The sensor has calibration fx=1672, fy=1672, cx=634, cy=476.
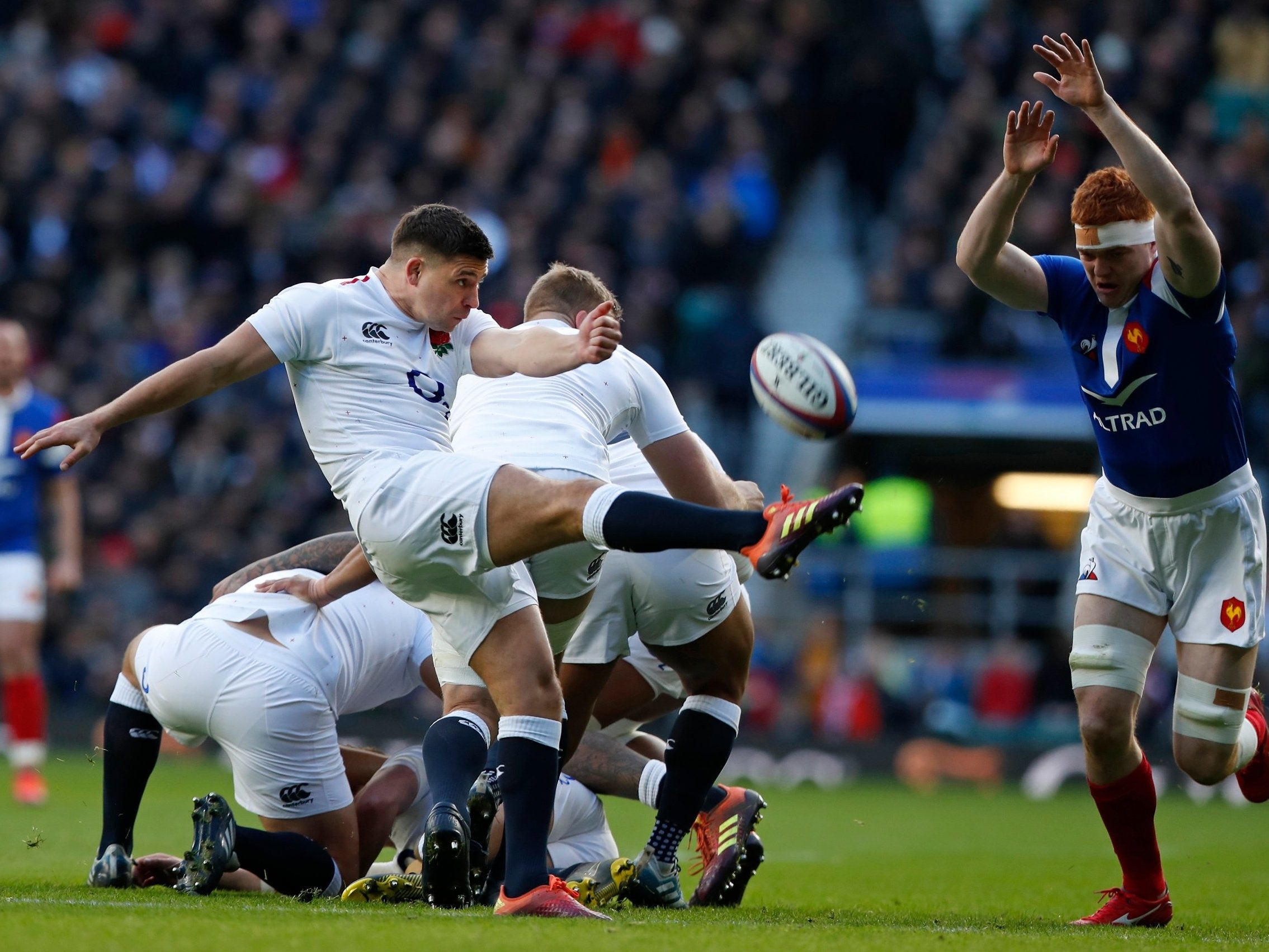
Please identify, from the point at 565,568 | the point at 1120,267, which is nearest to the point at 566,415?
the point at 565,568

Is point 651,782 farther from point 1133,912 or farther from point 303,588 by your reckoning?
point 1133,912

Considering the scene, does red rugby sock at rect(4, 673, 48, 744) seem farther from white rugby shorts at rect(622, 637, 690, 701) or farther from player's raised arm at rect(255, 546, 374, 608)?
white rugby shorts at rect(622, 637, 690, 701)

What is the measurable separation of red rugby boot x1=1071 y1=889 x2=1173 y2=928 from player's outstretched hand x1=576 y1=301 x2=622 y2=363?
2501 millimetres

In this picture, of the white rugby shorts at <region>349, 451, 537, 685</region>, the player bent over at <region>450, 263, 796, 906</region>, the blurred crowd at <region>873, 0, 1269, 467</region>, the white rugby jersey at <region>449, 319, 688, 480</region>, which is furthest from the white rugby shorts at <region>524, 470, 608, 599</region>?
the blurred crowd at <region>873, 0, 1269, 467</region>

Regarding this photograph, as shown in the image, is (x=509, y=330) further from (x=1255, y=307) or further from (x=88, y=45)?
(x=88, y=45)

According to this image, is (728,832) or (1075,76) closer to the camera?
(1075,76)

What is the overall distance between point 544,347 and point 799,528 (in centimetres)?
115

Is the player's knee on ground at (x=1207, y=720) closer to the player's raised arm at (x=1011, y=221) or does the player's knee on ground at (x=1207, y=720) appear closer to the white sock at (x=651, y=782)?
the player's raised arm at (x=1011, y=221)

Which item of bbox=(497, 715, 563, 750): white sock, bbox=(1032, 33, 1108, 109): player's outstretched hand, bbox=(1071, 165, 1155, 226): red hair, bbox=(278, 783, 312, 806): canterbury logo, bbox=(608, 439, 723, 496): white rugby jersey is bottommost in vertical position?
bbox=(278, 783, 312, 806): canterbury logo

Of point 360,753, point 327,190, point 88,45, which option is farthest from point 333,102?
point 360,753

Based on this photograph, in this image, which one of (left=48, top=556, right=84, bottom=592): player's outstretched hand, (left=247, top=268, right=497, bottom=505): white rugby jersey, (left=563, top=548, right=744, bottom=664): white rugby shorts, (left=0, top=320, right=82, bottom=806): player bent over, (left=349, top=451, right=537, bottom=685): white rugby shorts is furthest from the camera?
(left=0, top=320, right=82, bottom=806): player bent over

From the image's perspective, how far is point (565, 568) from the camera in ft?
18.2

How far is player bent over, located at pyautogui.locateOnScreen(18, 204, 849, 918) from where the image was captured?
4859 mm

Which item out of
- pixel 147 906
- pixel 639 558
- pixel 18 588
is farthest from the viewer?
pixel 18 588
